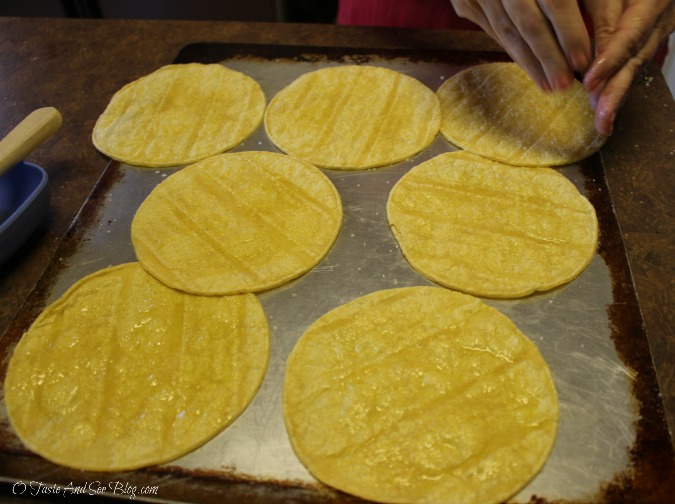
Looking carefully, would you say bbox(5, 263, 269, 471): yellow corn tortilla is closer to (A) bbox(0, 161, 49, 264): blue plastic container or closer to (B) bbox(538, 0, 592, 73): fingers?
(A) bbox(0, 161, 49, 264): blue plastic container

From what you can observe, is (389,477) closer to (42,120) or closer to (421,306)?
(421,306)

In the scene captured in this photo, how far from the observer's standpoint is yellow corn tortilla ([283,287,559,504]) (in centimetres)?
120

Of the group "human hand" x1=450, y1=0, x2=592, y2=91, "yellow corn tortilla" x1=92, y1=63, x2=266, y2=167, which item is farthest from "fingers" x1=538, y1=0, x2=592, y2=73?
"yellow corn tortilla" x1=92, y1=63, x2=266, y2=167

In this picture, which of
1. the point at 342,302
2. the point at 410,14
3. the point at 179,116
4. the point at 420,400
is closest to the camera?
the point at 420,400

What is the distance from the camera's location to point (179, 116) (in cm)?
212

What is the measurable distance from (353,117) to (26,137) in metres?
1.16

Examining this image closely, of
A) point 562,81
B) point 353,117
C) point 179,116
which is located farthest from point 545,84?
point 179,116

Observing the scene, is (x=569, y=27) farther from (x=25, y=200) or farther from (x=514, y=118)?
(x=25, y=200)

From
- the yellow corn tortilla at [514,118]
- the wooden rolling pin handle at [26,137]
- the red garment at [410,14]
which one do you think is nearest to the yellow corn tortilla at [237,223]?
the wooden rolling pin handle at [26,137]

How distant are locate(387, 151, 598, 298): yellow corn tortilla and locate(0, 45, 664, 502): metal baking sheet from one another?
0.05m

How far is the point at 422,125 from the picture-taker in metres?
2.00

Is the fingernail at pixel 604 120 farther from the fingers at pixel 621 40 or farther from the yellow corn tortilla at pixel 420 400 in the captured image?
the yellow corn tortilla at pixel 420 400

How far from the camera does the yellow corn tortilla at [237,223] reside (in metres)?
1.59

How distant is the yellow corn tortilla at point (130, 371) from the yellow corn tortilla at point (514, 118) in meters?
1.05
